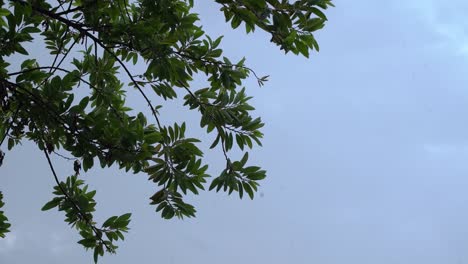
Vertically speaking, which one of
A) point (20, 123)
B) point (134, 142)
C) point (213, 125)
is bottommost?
point (134, 142)

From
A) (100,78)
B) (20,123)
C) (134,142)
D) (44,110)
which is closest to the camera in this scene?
(134,142)

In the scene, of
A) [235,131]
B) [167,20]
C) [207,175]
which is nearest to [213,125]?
[235,131]

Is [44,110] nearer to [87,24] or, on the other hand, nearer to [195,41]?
[87,24]

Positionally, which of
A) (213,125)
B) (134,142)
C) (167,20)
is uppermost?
(167,20)

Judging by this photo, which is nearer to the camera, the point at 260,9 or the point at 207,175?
the point at 260,9

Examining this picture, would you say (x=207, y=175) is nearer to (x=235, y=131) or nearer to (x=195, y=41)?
(x=235, y=131)

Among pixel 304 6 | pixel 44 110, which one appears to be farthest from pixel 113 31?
pixel 304 6

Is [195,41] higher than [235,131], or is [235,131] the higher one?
[195,41]

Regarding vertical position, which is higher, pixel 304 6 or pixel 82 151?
pixel 304 6

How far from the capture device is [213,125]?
443 cm

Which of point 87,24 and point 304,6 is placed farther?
point 87,24

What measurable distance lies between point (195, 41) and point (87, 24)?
0.77m

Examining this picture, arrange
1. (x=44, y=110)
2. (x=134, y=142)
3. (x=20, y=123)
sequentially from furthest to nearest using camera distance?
1. (x=20, y=123)
2. (x=44, y=110)
3. (x=134, y=142)

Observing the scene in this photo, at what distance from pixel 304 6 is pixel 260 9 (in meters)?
0.26
